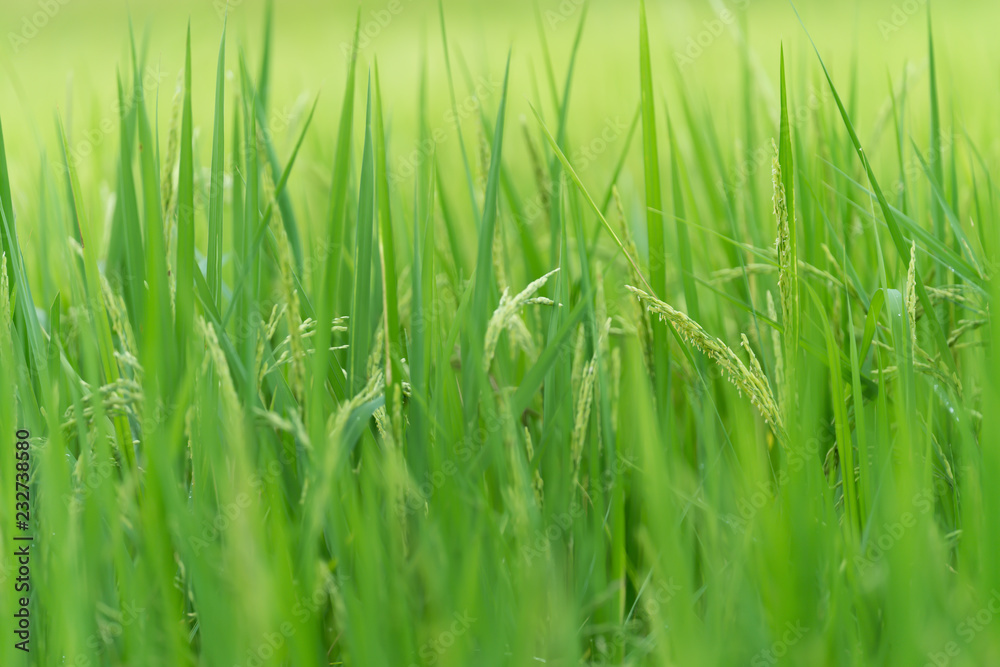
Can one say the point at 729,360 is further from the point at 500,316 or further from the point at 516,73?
the point at 516,73

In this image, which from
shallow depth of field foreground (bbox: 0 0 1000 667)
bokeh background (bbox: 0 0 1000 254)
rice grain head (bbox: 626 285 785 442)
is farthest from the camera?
bokeh background (bbox: 0 0 1000 254)

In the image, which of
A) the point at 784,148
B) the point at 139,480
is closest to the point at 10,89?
the point at 139,480

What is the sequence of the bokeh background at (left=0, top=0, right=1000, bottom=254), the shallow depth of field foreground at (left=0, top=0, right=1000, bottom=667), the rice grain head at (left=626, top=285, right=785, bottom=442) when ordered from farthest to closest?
1. the bokeh background at (left=0, top=0, right=1000, bottom=254)
2. the rice grain head at (left=626, top=285, right=785, bottom=442)
3. the shallow depth of field foreground at (left=0, top=0, right=1000, bottom=667)

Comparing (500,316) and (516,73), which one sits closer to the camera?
(500,316)

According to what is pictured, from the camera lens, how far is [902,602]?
1.73 ft

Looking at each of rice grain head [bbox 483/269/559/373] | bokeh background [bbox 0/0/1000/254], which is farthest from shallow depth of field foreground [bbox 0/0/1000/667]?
bokeh background [bbox 0/0/1000/254]

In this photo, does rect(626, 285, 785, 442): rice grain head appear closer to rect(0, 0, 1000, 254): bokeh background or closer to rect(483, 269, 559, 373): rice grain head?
rect(483, 269, 559, 373): rice grain head

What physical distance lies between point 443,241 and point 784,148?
0.57 metres

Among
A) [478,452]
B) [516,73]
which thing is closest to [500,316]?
[478,452]

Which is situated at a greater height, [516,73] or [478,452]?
[516,73]

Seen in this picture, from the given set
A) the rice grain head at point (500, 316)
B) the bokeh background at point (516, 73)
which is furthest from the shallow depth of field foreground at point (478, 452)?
the bokeh background at point (516, 73)

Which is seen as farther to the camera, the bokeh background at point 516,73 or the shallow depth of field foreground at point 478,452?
the bokeh background at point 516,73

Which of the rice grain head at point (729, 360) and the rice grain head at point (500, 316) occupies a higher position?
the rice grain head at point (500, 316)

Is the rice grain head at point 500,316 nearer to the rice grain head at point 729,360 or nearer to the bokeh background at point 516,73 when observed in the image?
the rice grain head at point 729,360
